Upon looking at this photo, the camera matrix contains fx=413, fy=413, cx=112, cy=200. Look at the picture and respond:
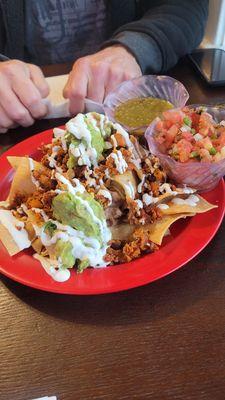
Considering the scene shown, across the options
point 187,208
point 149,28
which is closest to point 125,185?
point 187,208

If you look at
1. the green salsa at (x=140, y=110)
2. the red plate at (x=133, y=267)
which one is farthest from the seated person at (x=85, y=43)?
the red plate at (x=133, y=267)

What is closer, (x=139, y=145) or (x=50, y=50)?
(x=139, y=145)

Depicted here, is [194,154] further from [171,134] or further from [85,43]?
[85,43]

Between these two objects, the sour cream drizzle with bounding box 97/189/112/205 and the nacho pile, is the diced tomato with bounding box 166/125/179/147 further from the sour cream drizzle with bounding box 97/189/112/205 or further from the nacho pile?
the sour cream drizzle with bounding box 97/189/112/205

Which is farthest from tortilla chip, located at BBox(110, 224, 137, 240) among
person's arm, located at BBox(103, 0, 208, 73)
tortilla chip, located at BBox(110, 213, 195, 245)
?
person's arm, located at BBox(103, 0, 208, 73)

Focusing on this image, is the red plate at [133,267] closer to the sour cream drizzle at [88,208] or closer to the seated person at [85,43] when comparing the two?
the sour cream drizzle at [88,208]

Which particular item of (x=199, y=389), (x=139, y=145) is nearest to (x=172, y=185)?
(x=139, y=145)

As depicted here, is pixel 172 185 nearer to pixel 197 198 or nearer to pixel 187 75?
pixel 197 198
